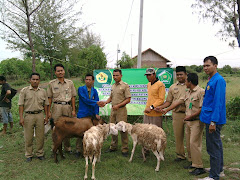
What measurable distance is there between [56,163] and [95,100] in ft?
6.23

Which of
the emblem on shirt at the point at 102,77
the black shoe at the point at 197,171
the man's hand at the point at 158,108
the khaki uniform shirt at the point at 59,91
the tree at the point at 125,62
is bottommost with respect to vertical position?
the black shoe at the point at 197,171

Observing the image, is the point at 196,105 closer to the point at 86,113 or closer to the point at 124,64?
the point at 86,113

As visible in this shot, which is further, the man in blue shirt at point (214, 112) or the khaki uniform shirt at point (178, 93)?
the khaki uniform shirt at point (178, 93)

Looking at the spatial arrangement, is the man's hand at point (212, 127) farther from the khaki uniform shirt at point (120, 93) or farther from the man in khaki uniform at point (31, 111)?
the man in khaki uniform at point (31, 111)

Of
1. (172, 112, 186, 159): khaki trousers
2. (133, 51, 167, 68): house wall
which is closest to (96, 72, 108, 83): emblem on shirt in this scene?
(172, 112, 186, 159): khaki trousers

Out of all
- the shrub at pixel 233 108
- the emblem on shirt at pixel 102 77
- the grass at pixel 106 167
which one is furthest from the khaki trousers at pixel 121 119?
the shrub at pixel 233 108

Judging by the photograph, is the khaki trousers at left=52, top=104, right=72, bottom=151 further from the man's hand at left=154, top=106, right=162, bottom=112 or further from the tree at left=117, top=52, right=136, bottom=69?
the tree at left=117, top=52, right=136, bottom=69

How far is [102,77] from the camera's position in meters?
7.70

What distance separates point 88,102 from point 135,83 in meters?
2.89

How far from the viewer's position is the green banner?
733 centimetres

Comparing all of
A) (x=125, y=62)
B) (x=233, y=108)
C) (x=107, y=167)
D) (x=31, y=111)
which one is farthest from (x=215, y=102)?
(x=125, y=62)

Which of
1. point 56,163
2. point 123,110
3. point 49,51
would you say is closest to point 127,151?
point 123,110

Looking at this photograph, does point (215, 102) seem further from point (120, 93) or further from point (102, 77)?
point (102, 77)

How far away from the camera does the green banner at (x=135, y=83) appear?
7330mm
